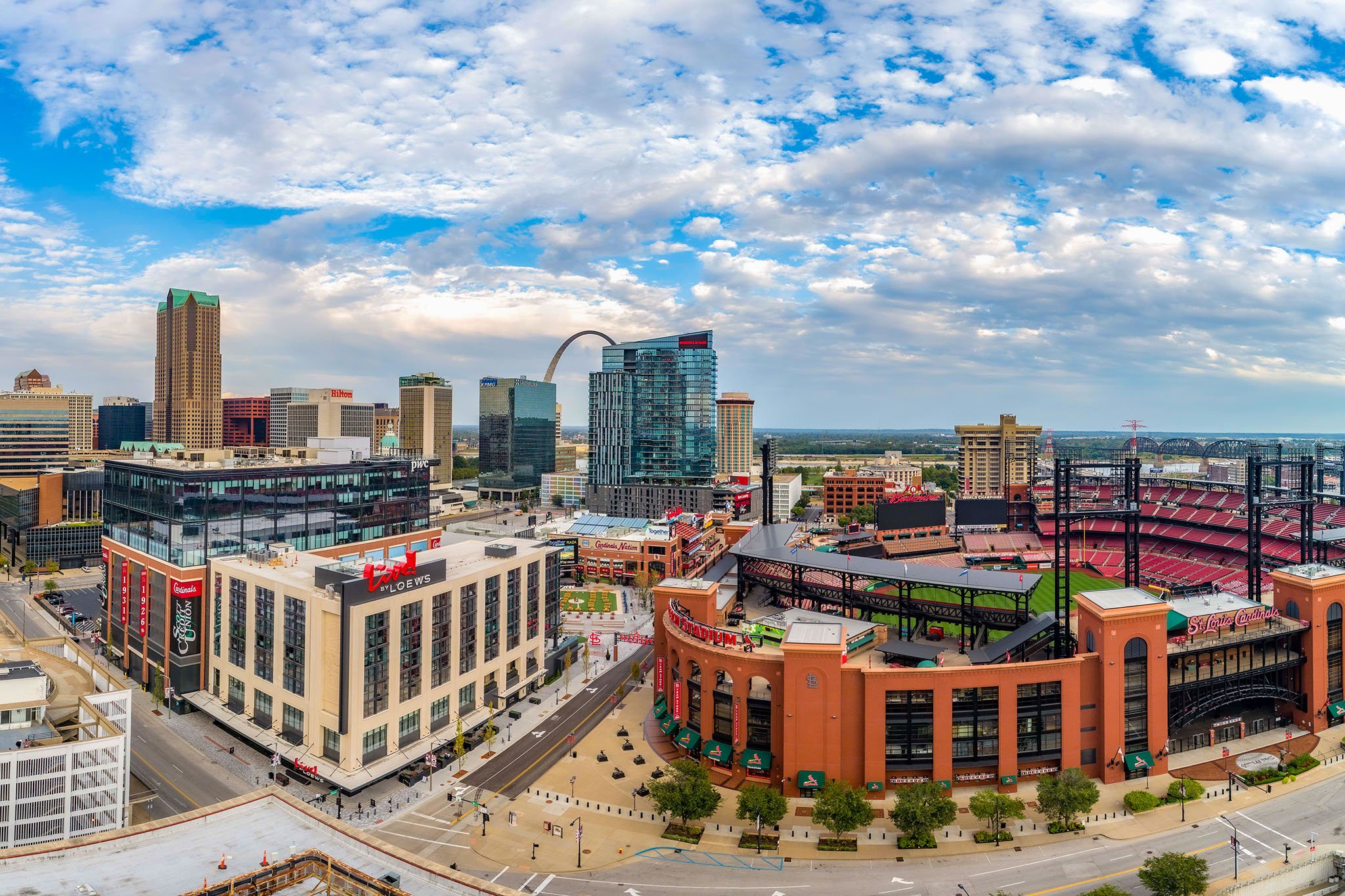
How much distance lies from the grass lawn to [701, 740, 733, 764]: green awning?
2596 inches

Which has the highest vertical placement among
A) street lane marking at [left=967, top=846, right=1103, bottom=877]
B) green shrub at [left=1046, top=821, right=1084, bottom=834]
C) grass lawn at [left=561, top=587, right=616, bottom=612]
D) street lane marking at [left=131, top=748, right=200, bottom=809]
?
grass lawn at [left=561, top=587, right=616, bottom=612]

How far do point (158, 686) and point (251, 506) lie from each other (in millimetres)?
24091

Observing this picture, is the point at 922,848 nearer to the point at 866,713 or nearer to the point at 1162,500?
the point at 866,713

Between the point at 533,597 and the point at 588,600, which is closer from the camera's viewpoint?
the point at 533,597

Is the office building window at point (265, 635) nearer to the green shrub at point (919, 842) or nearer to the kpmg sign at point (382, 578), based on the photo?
the kpmg sign at point (382, 578)

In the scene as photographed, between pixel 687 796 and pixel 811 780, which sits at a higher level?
pixel 687 796

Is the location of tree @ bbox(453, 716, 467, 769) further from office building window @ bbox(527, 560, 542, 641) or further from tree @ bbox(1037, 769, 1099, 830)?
tree @ bbox(1037, 769, 1099, 830)

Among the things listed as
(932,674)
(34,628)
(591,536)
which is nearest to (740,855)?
(932,674)

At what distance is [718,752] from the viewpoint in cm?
7131

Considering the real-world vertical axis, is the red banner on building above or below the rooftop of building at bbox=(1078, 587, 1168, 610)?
below

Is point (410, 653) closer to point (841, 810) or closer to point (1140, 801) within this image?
point (841, 810)

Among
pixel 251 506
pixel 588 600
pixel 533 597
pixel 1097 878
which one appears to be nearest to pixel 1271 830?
pixel 1097 878

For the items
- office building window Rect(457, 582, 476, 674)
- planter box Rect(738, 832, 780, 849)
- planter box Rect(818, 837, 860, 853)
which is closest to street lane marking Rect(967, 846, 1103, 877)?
planter box Rect(818, 837, 860, 853)

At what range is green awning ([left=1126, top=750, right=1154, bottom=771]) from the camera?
68.2 metres
